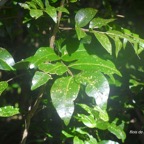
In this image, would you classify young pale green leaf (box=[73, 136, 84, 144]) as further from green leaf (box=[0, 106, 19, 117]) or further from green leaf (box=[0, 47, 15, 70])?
green leaf (box=[0, 47, 15, 70])

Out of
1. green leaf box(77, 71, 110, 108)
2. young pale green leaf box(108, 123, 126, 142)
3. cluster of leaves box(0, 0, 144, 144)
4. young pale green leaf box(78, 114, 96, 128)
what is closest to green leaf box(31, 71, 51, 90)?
cluster of leaves box(0, 0, 144, 144)

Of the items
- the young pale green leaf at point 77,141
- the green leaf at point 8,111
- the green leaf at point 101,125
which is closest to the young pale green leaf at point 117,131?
the green leaf at point 101,125

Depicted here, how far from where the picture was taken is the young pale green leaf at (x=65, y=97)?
2.76ft

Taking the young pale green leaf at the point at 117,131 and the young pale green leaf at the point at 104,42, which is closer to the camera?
the young pale green leaf at the point at 104,42

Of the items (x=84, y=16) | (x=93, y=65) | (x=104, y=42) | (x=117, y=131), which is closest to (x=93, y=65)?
(x=93, y=65)

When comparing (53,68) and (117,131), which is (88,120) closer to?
(117,131)

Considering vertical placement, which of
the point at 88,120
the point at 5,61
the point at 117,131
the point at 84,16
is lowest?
the point at 117,131

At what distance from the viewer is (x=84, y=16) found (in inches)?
42.3

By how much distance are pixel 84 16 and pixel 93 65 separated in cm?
22

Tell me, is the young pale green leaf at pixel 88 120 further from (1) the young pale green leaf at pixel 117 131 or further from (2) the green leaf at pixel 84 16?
(2) the green leaf at pixel 84 16

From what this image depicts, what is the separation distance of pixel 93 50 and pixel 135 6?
957 mm

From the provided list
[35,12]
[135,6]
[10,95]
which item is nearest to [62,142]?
[35,12]

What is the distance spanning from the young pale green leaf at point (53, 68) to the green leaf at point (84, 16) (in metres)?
0.20

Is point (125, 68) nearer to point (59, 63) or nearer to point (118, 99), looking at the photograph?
point (118, 99)
